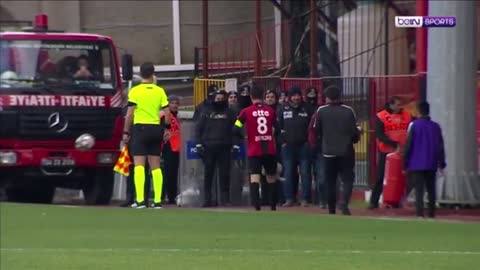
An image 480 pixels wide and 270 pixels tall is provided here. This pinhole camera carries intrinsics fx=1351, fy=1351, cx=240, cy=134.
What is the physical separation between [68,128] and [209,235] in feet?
22.9

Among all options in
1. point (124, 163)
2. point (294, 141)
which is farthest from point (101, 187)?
point (294, 141)

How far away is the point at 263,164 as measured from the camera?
18891 mm

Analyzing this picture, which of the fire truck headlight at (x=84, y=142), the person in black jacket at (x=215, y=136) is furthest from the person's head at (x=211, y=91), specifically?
the fire truck headlight at (x=84, y=142)

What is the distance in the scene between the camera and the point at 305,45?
2819cm

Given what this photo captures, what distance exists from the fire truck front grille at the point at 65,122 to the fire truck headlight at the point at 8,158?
0.33 metres

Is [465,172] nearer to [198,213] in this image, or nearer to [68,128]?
[198,213]

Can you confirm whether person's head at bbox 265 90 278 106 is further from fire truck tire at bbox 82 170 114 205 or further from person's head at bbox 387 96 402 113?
fire truck tire at bbox 82 170 114 205

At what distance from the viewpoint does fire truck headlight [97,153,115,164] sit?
2134 cm

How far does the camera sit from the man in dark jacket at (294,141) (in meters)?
20.1

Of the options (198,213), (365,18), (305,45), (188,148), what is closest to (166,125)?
(198,213)

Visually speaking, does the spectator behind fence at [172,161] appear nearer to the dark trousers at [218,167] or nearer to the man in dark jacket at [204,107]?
the man in dark jacket at [204,107]

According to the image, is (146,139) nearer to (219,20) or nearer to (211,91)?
(211,91)

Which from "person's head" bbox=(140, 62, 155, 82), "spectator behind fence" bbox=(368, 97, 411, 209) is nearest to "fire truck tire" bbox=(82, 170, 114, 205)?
"person's head" bbox=(140, 62, 155, 82)

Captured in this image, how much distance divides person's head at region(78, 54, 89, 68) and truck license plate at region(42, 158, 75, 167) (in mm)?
1486
